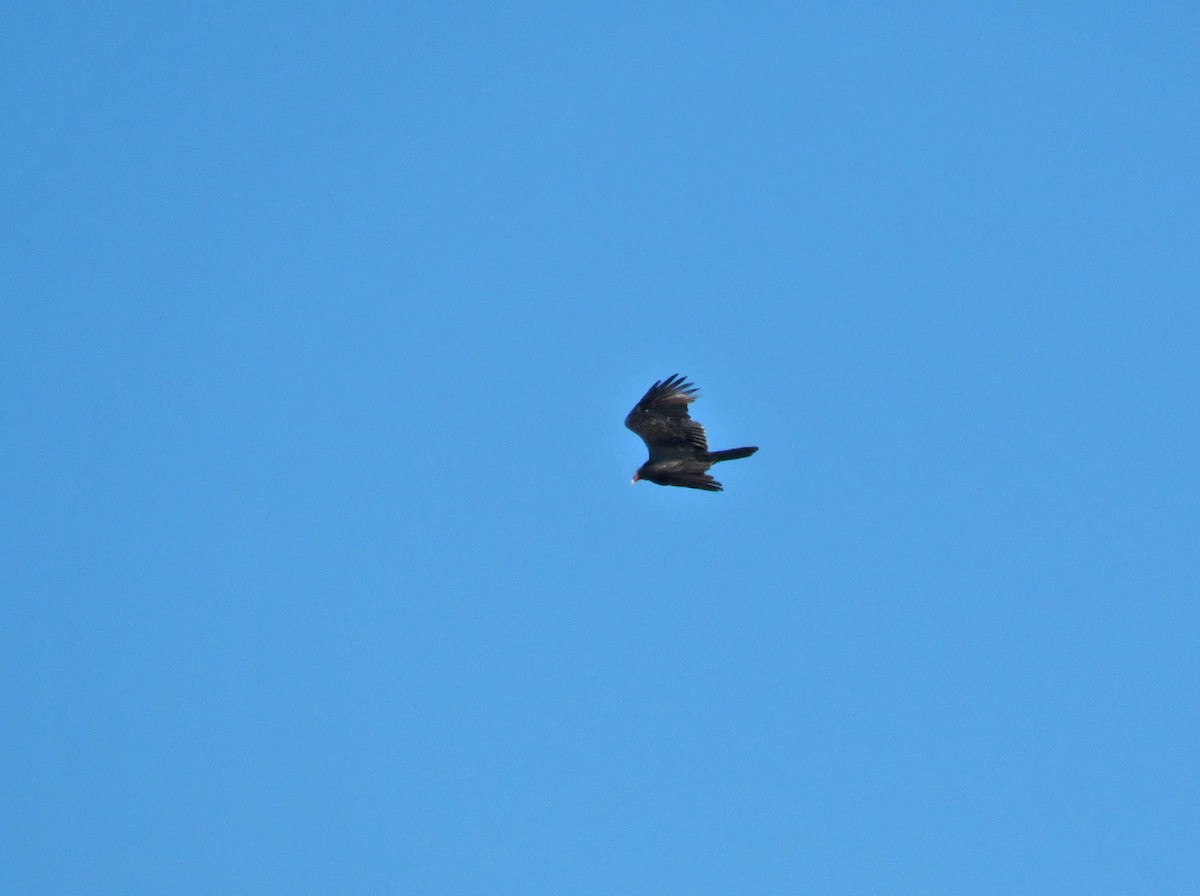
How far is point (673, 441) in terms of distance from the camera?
36.2m

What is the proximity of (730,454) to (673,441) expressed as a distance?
4.71 ft

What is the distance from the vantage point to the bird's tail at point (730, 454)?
3484 centimetres

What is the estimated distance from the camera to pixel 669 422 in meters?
35.9

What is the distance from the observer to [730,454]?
3531 centimetres

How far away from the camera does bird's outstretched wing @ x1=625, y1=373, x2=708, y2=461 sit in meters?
35.6

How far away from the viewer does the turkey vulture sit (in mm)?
35562

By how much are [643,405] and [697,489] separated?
2401mm

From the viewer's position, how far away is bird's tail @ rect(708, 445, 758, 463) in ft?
114

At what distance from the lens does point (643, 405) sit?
3588cm

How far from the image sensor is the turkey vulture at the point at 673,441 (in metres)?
35.6

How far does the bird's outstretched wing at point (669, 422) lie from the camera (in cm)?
3556
